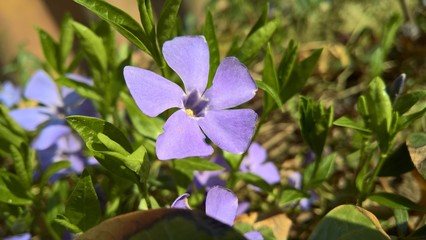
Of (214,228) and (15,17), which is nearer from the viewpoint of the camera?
(214,228)

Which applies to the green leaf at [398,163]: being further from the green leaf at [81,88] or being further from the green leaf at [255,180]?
the green leaf at [81,88]

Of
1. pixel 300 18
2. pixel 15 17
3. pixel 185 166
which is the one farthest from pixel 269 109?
pixel 15 17

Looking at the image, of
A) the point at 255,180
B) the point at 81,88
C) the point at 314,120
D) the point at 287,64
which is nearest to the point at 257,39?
the point at 287,64

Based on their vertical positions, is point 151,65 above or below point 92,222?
below

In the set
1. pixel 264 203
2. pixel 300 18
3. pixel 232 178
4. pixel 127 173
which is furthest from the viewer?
pixel 300 18

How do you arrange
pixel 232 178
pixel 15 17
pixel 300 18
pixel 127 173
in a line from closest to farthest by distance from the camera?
pixel 127 173 < pixel 232 178 < pixel 300 18 < pixel 15 17

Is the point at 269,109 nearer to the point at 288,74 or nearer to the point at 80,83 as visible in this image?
the point at 288,74

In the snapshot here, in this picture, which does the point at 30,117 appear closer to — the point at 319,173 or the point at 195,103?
the point at 195,103
